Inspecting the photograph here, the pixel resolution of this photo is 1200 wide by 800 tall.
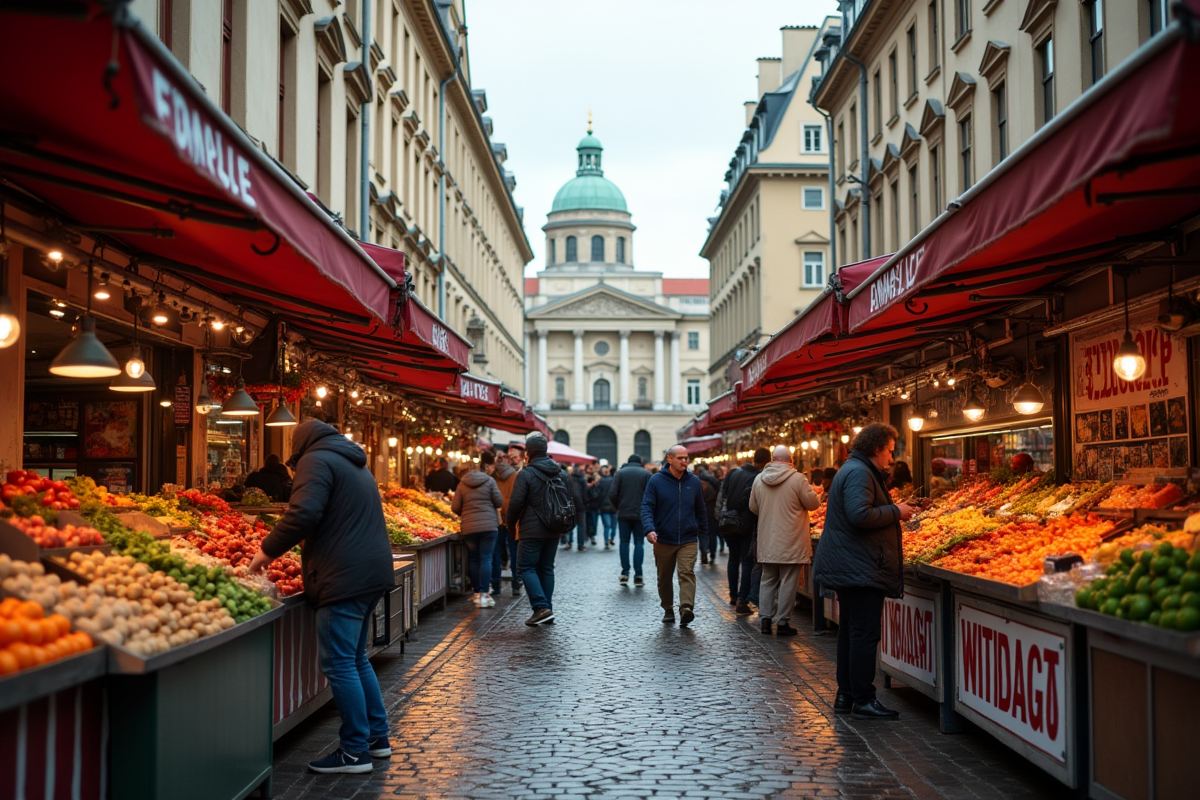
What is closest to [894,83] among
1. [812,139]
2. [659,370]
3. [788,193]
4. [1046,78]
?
[1046,78]

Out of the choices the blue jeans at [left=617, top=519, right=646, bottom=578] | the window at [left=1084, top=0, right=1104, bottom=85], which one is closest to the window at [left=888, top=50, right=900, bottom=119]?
the window at [left=1084, top=0, right=1104, bottom=85]

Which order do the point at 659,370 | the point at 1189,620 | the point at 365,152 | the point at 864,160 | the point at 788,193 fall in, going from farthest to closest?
the point at 659,370, the point at 788,193, the point at 864,160, the point at 365,152, the point at 1189,620

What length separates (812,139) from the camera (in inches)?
2007

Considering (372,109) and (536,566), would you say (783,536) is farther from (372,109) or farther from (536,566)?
(372,109)

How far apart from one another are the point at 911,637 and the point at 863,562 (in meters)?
0.97

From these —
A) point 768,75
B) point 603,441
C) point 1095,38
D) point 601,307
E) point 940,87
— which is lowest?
point 603,441

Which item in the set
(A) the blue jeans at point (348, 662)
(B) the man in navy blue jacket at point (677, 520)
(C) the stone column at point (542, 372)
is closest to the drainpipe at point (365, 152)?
(B) the man in navy blue jacket at point (677, 520)

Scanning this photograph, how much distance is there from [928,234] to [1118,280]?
2.88 m

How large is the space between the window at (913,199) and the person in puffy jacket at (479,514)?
Result: 1216cm

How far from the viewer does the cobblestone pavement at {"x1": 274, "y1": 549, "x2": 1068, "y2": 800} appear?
251 inches

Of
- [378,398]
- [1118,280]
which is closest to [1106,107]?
[1118,280]

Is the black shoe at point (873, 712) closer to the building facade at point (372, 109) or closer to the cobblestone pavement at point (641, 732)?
the cobblestone pavement at point (641, 732)

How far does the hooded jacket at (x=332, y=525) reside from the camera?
22.1ft

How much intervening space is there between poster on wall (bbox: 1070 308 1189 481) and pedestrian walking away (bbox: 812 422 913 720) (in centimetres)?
247
